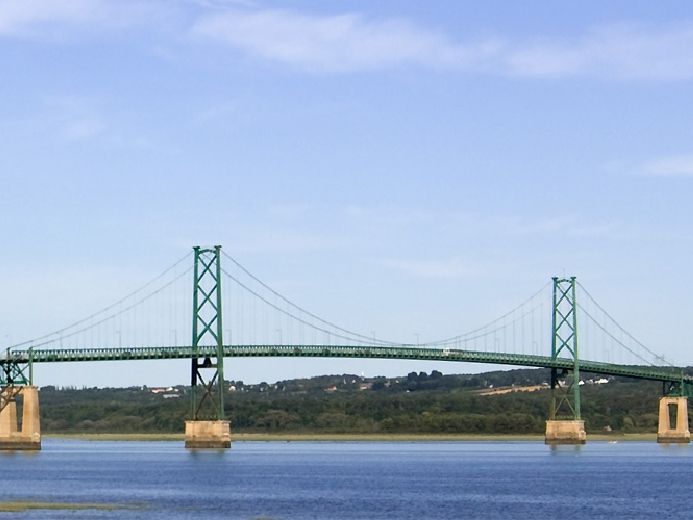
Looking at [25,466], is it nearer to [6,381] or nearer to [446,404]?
[6,381]

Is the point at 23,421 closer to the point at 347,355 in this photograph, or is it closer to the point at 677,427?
the point at 347,355

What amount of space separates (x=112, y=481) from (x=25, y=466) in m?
15.3

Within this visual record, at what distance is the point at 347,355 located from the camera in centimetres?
12925

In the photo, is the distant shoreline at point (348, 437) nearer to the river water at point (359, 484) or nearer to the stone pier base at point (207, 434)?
the river water at point (359, 484)

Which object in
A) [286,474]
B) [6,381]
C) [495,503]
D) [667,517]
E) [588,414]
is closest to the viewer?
[667,517]

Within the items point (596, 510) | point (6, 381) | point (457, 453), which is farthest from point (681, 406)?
point (596, 510)

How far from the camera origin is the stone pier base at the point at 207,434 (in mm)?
114250

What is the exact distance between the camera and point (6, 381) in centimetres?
11625

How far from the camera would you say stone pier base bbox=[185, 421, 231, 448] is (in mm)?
114250

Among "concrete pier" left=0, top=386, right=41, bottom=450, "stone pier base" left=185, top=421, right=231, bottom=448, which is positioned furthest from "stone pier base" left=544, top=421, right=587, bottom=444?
"concrete pier" left=0, top=386, right=41, bottom=450

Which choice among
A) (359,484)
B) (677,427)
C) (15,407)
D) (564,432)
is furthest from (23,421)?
(677,427)

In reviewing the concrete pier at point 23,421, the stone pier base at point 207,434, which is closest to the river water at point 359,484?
the stone pier base at point 207,434

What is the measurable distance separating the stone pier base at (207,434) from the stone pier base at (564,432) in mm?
32584

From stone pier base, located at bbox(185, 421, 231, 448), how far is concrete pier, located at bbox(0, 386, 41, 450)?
9.80 m
